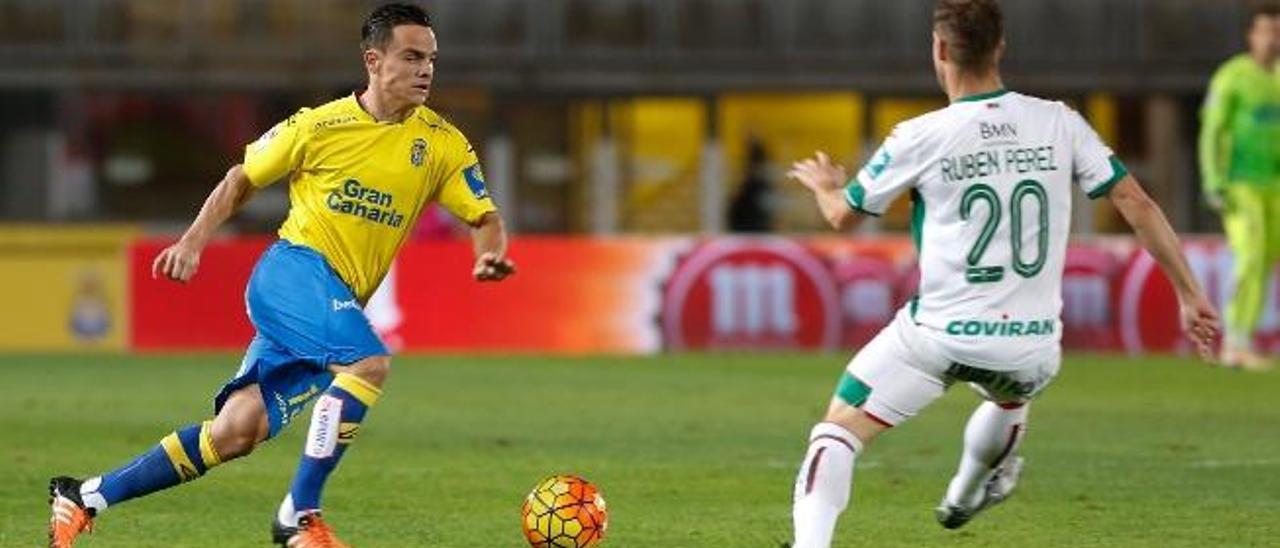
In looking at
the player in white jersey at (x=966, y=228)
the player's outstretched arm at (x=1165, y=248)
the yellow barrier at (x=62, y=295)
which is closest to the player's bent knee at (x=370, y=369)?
the player in white jersey at (x=966, y=228)

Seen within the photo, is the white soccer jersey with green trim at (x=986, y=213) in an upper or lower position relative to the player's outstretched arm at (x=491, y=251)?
upper

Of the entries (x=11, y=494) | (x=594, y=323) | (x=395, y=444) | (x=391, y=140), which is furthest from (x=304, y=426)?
(x=594, y=323)

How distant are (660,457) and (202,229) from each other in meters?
4.62

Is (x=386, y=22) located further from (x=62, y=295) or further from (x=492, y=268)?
(x=62, y=295)

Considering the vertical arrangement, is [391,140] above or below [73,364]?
above

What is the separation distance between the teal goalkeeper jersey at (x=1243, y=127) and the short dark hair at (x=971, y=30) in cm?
1083

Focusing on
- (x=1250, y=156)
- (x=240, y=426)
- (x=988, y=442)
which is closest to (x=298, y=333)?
(x=240, y=426)

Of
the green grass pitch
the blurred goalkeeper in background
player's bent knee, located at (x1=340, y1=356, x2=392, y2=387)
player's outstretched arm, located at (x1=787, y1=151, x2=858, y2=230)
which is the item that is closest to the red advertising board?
the green grass pitch

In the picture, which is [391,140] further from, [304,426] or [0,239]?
[0,239]

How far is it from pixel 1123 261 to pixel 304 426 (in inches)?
367

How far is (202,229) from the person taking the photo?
9.35 metres

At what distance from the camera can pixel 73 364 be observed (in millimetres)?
21344

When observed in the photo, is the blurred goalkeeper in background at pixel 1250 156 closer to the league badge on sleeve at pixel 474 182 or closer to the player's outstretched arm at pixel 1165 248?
the league badge on sleeve at pixel 474 182

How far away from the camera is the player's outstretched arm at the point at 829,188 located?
8.50m
